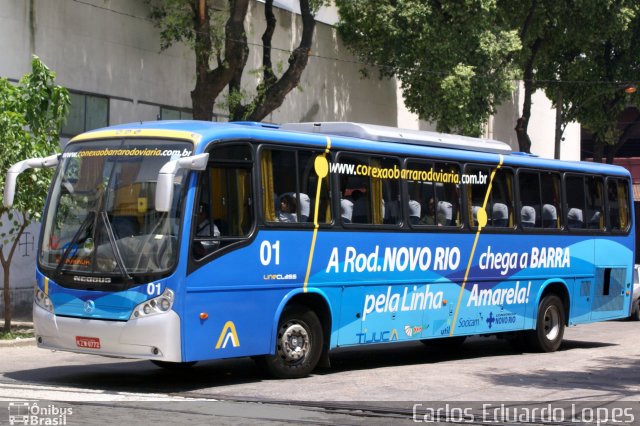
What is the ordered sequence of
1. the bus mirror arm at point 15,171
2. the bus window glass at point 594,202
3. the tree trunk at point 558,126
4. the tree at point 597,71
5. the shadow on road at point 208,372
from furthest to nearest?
the tree trunk at point 558,126 → the tree at point 597,71 → the bus window glass at point 594,202 → the shadow on road at point 208,372 → the bus mirror arm at point 15,171

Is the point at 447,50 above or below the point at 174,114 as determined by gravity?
above

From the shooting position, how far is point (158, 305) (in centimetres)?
1185

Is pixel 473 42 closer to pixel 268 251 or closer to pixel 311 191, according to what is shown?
pixel 311 191

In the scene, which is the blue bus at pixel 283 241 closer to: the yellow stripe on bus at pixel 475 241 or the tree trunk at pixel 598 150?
the yellow stripe on bus at pixel 475 241

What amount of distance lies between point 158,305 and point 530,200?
25.6 ft

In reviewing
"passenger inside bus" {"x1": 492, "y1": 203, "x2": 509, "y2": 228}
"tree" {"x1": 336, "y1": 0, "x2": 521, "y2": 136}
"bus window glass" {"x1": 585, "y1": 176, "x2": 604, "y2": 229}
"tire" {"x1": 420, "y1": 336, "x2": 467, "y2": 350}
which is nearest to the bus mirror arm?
Result: "passenger inside bus" {"x1": 492, "y1": 203, "x2": 509, "y2": 228}

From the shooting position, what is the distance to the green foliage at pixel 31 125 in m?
17.4

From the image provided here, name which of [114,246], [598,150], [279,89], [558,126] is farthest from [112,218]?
[598,150]

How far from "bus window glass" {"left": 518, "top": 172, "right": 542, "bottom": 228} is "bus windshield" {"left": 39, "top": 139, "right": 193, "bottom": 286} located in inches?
277

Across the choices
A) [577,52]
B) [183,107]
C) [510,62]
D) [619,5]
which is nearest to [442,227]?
[183,107]

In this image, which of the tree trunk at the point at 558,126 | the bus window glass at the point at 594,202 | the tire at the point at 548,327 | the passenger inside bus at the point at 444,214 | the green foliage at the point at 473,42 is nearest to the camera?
the passenger inside bus at the point at 444,214

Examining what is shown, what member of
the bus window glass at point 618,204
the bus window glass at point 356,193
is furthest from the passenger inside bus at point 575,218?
the bus window glass at point 356,193

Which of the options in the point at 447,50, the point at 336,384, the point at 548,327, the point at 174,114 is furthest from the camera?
the point at 447,50

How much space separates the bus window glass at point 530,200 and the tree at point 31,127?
25.3ft
